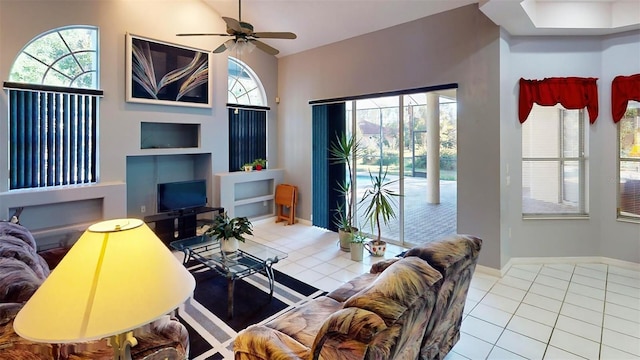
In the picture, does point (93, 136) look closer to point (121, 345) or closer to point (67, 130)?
point (67, 130)

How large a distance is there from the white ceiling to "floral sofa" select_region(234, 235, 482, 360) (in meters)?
2.87

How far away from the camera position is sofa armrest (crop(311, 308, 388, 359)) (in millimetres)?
1309

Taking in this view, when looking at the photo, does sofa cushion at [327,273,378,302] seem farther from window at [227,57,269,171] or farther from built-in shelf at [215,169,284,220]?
window at [227,57,269,171]

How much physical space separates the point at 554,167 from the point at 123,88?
624 cm

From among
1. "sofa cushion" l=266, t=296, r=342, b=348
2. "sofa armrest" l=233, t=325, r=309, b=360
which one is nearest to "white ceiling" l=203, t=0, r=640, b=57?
"sofa cushion" l=266, t=296, r=342, b=348

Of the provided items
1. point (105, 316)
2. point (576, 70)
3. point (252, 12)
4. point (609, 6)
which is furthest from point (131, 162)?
point (609, 6)

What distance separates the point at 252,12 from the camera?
18.1 ft

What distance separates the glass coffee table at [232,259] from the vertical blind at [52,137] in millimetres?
2064

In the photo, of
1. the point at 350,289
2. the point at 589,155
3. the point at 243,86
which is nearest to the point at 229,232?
the point at 350,289

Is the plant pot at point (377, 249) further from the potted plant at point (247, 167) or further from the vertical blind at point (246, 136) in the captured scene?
the vertical blind at point (246, 136)

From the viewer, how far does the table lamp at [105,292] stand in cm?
92

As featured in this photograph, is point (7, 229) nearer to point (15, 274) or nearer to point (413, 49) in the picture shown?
point (15, 274)

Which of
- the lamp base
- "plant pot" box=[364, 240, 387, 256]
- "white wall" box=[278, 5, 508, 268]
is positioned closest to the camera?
the lamp base

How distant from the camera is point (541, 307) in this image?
3182 mm
